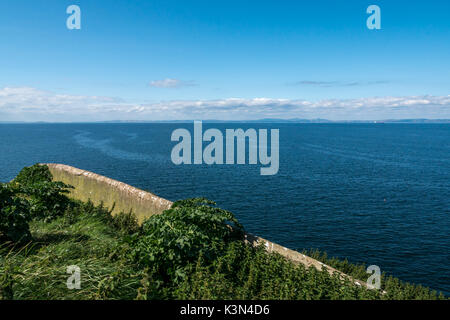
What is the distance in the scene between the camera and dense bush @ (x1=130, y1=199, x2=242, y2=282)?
7273 mm

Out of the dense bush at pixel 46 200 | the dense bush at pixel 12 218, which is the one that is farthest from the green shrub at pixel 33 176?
the dense bush at pixel 12 218

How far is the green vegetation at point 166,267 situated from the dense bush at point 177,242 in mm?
25

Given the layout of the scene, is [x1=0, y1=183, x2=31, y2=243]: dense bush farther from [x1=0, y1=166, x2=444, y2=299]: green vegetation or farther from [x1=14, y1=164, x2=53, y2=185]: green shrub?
[x1=14, y1=164, x2=53, y2=185]: green shrub

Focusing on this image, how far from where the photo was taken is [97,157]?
5950 centimetres

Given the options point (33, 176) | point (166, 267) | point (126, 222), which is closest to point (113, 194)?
point (126, 222)

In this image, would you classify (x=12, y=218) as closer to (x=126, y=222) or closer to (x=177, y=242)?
(x=177, y=242)

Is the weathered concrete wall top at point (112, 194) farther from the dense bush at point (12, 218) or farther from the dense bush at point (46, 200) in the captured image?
the dense bush at point (12, 218)

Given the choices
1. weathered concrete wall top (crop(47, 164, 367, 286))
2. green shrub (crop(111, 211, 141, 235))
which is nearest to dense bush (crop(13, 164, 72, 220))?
green shrub (crop(111, 211, 141, 235))

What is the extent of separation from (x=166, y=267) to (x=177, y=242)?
2.21ft

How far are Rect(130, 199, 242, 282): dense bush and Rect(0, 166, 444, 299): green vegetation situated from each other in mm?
25

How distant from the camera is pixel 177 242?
7508 millimetres

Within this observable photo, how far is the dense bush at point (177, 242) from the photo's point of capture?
23.9 feet

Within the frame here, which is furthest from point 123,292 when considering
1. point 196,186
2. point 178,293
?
point 196,186

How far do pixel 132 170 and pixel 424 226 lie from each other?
3762 cm
